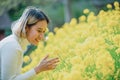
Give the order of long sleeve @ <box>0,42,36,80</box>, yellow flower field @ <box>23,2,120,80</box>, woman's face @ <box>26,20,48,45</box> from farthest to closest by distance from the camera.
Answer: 1. yellow flower field @ <box>23,2,120,80</box>
2. woman's face @ <box>26,20,48,45</box>
3. long sleeve @ <box>0,42,36,80</box>

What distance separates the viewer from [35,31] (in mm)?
4309

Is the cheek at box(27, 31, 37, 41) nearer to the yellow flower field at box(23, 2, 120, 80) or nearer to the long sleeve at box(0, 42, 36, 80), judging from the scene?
the long sleeve at box(0, 42, 36, 80)

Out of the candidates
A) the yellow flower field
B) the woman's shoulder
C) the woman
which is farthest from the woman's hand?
the woman's shoulder

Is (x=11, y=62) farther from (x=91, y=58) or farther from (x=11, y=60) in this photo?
(x=91, y=58)

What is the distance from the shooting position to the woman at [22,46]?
164 inches

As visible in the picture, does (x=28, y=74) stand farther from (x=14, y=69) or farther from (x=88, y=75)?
(x=88, y=75)

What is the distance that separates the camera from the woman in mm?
4175

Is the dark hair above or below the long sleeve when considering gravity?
above

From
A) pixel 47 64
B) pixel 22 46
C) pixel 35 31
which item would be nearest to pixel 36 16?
pixel 35 31

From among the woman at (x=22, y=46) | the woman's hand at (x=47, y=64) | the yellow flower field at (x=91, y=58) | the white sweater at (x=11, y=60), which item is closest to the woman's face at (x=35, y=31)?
the woman at (x=22, y=46)

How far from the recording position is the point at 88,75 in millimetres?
4863

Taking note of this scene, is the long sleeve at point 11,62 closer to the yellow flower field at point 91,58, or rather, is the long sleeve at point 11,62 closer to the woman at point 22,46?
the woman at point 22,46

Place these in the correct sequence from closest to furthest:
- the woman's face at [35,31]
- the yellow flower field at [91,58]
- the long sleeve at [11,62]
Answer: the long sleeve at [11,62] → the woman's face at [35,31] → the yellow flower field at [91,58]

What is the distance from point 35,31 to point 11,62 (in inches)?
14.7
